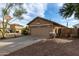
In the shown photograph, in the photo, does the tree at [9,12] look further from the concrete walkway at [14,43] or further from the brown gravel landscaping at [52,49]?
the brown gravel landscaping at [52,49]

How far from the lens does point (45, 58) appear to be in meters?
6.04

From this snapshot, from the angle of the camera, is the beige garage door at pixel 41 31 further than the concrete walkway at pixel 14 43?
Yes

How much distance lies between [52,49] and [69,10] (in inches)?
31.5

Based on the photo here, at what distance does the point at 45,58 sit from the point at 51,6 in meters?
0.97

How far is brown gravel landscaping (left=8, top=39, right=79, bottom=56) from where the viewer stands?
612cm

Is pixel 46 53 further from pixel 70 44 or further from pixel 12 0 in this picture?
pixel 12 0

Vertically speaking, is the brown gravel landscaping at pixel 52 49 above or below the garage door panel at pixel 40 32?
below

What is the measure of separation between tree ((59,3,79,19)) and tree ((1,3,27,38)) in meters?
0.73

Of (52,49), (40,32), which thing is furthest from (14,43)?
(52,49)

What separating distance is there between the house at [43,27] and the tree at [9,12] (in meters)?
0.27

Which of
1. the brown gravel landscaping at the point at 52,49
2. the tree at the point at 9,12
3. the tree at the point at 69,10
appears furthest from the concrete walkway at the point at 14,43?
the tree at the point at 69,10

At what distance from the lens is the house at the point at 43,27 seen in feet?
20.4

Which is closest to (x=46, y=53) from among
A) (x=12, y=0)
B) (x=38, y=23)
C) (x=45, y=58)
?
(x=45, y=58)

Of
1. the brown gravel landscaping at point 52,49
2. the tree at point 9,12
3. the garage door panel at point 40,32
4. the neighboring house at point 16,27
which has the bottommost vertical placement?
the brown gravel landscaping at point 52,49
